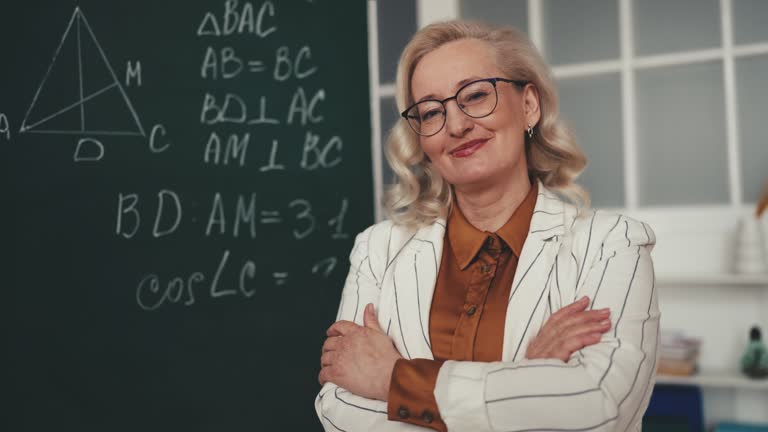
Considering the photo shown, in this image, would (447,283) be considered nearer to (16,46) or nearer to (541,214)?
(541,214)

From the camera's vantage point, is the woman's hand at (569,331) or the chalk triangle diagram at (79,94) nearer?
the woman's hand at (569,331)

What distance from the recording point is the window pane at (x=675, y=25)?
281 cm

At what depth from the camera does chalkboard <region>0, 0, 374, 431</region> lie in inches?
57.7

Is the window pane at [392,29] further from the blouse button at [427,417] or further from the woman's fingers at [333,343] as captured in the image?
the blouse button at [427,417]

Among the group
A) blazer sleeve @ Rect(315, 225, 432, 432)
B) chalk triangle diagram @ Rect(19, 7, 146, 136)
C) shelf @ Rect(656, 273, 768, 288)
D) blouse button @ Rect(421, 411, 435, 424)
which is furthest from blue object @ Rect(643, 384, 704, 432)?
chalk triangle diagram @ Rect(19, 7, 146, 136)

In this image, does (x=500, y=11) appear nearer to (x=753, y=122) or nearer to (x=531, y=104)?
(x=753, y=122)

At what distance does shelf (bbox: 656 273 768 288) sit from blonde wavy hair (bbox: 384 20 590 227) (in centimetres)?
120

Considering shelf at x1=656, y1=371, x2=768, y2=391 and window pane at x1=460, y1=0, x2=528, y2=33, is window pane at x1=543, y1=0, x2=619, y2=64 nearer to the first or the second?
window pane at x1=460, y1=0, x2=528, y2=33

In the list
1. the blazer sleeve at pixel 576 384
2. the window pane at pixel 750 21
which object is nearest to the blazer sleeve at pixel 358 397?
the blazer sleeve at pixel 576 384

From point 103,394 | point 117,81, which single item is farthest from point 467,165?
point 103,394

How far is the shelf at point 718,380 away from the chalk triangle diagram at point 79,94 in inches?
87.3

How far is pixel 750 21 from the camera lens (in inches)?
108

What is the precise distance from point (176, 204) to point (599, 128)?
1997 mm

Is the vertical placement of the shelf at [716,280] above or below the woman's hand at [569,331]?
below
